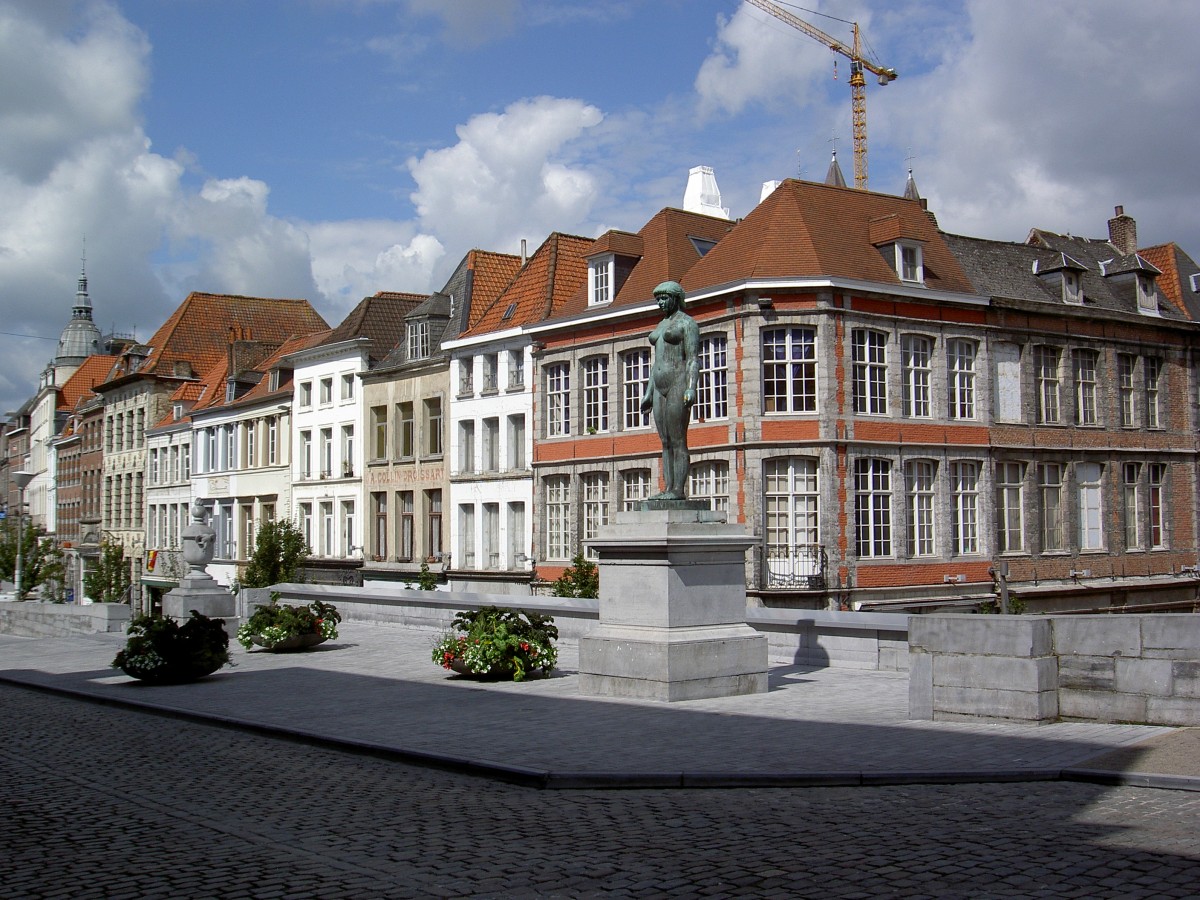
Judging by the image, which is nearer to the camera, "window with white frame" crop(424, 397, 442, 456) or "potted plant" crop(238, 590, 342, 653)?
"potted plant" crop(238, 590, 342, 653)

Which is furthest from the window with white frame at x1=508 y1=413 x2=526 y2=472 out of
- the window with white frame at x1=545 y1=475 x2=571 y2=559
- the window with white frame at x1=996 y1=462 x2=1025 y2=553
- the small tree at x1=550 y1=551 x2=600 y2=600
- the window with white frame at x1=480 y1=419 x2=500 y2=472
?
the window with white frame at x1=996 y1=462 x2=1025 y2=553

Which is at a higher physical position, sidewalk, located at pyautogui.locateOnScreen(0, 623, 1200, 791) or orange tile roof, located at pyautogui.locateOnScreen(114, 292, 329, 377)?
orange tile roof, located at pyautogui.locateOnScreen(114, 292, 329, 377)

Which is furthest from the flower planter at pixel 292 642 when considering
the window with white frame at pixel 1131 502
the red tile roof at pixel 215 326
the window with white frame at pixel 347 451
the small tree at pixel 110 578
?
the red tile roof at pixel 215 326

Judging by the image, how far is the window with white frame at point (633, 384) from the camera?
1427 inches

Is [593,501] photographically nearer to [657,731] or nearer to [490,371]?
[490,371]

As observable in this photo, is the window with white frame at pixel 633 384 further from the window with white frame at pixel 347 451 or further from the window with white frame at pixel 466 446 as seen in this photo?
the window with white frame at pixel 347 451

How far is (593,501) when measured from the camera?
37.7 metres

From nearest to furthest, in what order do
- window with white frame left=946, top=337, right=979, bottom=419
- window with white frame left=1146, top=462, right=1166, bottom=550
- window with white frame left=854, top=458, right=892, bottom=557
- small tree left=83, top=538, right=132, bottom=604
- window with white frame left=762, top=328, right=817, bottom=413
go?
window with white frame left=762, top=328, right=817, bottom=413 → window with white frame left=854, top=458, right=892, bottom=557 → window with white frame left=946, top=337, right=979, bottom=419 → window with white frame left=1146, top=462, right=1166, bottom=550 → small tree left=83, top=538, right=132, bottom=604

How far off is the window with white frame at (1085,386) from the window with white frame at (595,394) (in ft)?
45.7

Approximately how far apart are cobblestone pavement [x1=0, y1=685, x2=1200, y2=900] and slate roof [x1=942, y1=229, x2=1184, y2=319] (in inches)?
1151

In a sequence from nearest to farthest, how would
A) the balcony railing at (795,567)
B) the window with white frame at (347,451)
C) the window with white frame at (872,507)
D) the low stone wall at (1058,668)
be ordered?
the low stone wall at (1058,668)
the balcony railing at (795,567)
the window with white frame at (872,507)
the window with white frame at (347,451)

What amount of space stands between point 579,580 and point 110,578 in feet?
112

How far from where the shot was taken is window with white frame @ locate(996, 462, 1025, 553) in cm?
3534

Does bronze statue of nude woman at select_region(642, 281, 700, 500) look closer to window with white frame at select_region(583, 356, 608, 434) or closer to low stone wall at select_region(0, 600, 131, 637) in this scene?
low stone wall at select_region(0, 600, 131, 637)
